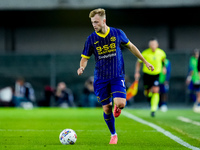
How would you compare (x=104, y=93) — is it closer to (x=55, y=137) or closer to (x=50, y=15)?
(x=55, y=137)

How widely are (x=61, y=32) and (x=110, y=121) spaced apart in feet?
72.9

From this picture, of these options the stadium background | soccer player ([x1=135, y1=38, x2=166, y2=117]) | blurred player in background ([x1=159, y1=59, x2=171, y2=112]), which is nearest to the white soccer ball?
soccer player ([x1=135, y1=38, x2=166, y2=117])

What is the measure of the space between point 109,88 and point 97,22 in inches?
44.5

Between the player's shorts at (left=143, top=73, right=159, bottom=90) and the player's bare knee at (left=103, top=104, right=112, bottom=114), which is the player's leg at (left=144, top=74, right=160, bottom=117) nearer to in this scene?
the player's shorts at (left=143, top=73, right=159, bottom=90)

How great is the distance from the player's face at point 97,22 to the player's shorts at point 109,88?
34.0 inches

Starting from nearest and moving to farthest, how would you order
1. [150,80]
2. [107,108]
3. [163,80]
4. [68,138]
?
[68,138]
[107,108]
[150,80]
[163,80]

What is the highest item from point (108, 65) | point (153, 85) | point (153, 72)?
point (108, 65)

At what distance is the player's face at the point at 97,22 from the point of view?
8.11 meters

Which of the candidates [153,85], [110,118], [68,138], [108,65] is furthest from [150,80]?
[68,138]

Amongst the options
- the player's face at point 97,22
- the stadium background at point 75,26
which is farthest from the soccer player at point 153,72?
the stadium background at point 75,26

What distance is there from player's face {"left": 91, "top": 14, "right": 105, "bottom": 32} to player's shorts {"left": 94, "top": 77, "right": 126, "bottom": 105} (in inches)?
34.0

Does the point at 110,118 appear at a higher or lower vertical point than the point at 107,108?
lower

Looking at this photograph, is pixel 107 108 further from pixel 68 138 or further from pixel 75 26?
pixel 75 26

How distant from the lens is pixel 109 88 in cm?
852
